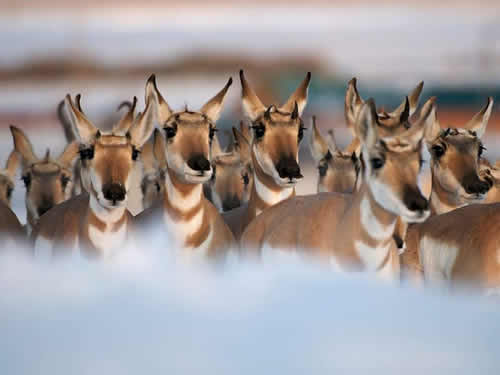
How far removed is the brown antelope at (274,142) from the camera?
3527 millimetres

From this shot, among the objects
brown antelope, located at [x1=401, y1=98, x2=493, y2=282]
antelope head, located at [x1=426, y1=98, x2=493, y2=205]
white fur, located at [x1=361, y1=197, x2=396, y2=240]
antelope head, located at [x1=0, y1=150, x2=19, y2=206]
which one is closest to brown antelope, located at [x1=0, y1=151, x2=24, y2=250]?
antelope head, located at [x1=0, y1=150, x2=19, y2=206]

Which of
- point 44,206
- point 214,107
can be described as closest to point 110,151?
point 214,107

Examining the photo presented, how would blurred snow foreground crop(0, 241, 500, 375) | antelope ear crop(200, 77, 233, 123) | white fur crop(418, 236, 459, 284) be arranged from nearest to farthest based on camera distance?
blurred snow foreground crop(0, 241, 500, 375), white fur crop(418, 236, 459, 284), antelope ear crop(200, 77, 233, 123)

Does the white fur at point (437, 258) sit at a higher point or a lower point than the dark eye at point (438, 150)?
lower

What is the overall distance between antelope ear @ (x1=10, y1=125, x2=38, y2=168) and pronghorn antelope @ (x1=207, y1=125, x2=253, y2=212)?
107 centimetres

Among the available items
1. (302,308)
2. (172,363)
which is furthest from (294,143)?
(172,363)

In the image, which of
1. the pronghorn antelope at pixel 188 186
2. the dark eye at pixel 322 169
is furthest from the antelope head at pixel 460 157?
the pronghorn antelope at pixel 188 186

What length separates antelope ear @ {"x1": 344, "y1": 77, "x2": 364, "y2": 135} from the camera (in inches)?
133

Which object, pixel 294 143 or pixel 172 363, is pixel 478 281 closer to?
pixel 294 143

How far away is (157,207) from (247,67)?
876 millimetres

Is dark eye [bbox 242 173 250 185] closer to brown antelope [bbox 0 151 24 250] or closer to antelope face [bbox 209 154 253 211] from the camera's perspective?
antelope face [bbox 209 154 253 211]

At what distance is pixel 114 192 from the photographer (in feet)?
9.80

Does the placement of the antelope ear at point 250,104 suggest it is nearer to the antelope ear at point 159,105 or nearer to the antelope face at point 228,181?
the antelope ear at point 159,105

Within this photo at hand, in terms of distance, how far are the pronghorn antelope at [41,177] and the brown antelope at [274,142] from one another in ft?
3.30
